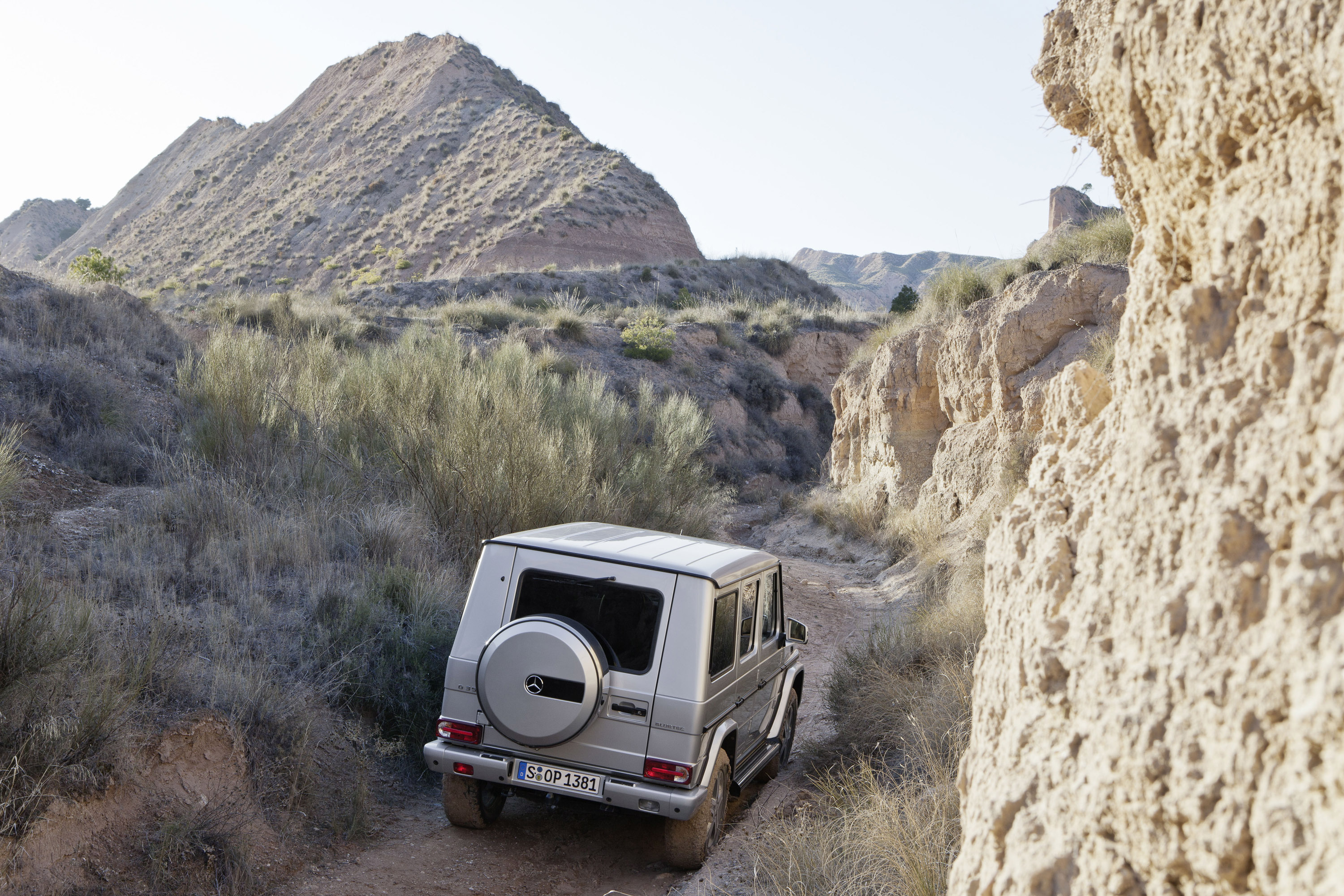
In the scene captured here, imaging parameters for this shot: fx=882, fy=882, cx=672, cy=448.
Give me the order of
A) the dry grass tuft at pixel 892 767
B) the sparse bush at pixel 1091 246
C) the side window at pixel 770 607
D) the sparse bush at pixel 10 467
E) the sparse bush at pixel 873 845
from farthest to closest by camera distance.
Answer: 1. the sparse bush at pixel 1091 246
2. the sparse bush at pixel 10 467
3. the side window at pixel 770 607
4. the dry grass tuft at pixel 892 767
5. the sparse bush at pixel 873 845

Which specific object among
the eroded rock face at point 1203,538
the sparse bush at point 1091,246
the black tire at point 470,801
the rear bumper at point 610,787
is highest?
the sparse bush at point 1091,246

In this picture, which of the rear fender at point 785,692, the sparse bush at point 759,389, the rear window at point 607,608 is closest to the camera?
the rear window at point 607,608

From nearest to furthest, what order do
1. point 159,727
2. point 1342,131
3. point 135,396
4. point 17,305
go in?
point 1342,131 → point 159,727 → point 135,396 → point 17,305

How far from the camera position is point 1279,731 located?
4.73 feet

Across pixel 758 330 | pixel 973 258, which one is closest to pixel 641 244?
pixel 758 330

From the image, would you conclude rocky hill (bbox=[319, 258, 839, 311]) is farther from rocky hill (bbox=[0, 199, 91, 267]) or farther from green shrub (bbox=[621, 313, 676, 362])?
rocky hill (bbox=[0, 199, 91, 267])

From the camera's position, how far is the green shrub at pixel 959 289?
16.4 metres

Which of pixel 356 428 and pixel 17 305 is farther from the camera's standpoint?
pixel 17 305

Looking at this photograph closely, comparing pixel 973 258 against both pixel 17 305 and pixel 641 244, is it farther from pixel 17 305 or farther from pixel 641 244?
pixel 641 244

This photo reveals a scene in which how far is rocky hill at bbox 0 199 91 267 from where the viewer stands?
90.3 metres

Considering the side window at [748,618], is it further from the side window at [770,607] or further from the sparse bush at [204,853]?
the sparse bush at [204,853]

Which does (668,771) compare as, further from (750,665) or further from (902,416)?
(902,416)

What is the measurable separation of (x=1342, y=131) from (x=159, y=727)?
553 centimetres

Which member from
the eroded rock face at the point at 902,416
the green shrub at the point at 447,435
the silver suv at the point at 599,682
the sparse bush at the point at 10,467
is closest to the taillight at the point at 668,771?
the silver suv at the point at 599,682
